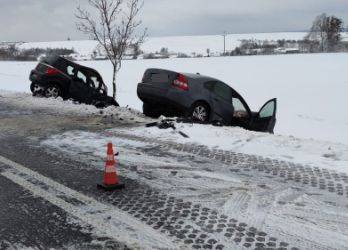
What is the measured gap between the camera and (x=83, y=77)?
14.9 metres

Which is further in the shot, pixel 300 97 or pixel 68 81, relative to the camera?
pixel 300 97

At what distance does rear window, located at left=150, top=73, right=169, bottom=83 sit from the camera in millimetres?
10688

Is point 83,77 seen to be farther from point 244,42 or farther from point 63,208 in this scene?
point 244,42

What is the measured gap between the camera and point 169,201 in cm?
518

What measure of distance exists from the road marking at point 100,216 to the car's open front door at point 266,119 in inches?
233

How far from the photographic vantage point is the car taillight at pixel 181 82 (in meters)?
10.4

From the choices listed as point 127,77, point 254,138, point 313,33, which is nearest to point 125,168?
point 254,138

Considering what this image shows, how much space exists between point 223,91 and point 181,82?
3.96ft

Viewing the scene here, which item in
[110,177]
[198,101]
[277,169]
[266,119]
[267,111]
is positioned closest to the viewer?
[110,177]

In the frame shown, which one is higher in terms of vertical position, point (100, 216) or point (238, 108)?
point (238, 108)

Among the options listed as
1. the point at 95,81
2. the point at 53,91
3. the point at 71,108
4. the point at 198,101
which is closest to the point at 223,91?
the point at 198,101

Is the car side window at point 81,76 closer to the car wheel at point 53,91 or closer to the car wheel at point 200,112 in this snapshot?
the car wheel at point 53,91

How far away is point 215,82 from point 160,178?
5.36 m

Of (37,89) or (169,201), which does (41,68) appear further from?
(169,201)
